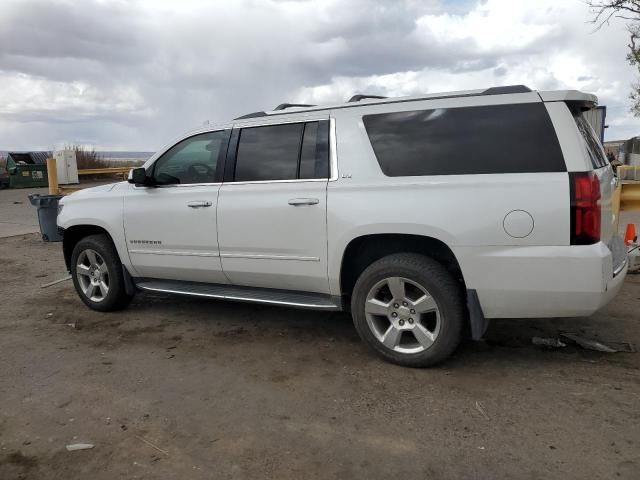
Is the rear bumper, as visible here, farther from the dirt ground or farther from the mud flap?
the dirt ground

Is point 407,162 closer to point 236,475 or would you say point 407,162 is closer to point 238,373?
point 238,373

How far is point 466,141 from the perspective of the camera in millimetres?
3729

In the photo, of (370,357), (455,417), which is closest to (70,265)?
(370,357)

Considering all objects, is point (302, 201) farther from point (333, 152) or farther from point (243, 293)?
point (243, 293)

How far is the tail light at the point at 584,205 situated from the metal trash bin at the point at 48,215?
857 cm

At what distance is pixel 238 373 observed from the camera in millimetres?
4047

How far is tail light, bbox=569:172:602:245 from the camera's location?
3.33 meters

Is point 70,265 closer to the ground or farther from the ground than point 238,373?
farther from the ground

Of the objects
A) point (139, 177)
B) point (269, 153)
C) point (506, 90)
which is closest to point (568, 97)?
point (506, 90)

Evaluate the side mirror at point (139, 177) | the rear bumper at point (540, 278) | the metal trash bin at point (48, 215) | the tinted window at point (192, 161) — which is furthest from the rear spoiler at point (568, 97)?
the metal trash bin at point (48, 215)

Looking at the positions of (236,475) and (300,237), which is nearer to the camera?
(236,475)

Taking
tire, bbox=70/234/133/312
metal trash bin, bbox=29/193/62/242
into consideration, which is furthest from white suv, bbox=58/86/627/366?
metal trash bin, bbox=29/193/62/242

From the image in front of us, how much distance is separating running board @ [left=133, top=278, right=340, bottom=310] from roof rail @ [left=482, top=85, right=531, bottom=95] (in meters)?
1.89

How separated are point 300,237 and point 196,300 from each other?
2.34m
